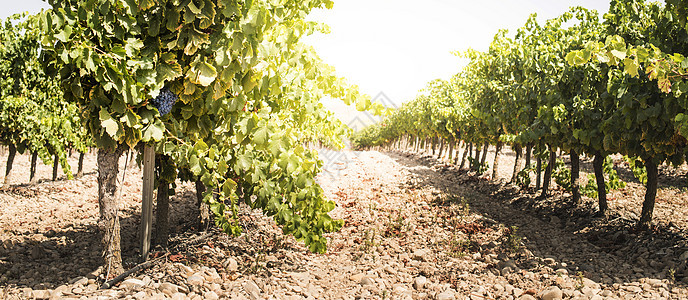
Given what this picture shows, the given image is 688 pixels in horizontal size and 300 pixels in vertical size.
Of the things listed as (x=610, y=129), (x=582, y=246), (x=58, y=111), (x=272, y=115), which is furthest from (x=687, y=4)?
(x=58, y=111)

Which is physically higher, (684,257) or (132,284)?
(684,257)

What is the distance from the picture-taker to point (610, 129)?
22.6 ft

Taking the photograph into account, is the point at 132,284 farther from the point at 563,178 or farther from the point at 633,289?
the point at 563,178

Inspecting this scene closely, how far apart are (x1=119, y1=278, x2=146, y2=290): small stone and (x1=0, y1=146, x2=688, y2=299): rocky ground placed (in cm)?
1

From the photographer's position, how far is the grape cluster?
3.79 meters

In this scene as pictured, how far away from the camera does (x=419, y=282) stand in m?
5.58

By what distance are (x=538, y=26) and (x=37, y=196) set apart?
14.5m

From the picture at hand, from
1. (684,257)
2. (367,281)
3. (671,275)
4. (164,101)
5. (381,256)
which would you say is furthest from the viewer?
(381,256)

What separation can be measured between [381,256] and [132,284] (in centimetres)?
381

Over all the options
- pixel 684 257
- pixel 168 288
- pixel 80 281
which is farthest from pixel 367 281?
pixel 684 257

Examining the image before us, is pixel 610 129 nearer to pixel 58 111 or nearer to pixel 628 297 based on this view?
pixel 628 297

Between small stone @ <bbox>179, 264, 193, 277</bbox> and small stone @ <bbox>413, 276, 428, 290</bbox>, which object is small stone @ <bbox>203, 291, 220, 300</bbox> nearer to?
small stone @ <bbox>179, 264, 193, 277</bbox>

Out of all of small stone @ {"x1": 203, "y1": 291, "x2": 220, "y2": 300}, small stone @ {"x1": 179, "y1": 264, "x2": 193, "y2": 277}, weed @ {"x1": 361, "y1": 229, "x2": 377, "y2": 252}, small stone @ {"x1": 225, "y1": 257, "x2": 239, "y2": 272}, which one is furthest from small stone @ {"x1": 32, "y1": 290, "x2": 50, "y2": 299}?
weed @ {"x1": 361, "y1": 229, "x2": 377, "y2": 252}

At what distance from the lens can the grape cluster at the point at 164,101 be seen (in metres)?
3.79
